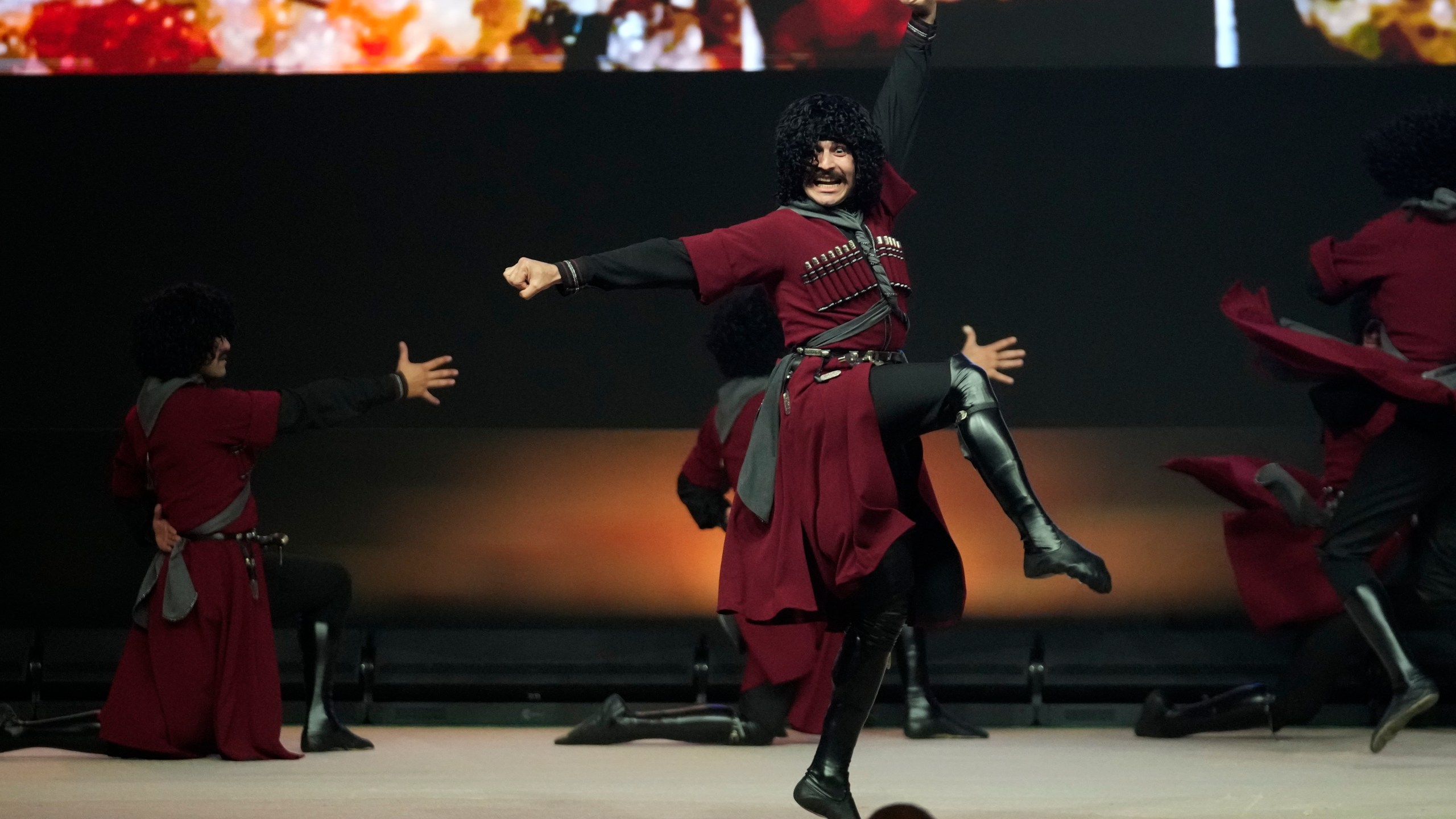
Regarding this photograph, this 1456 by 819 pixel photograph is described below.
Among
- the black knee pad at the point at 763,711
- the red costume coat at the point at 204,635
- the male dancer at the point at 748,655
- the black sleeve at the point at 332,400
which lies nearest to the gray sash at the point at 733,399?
the male dancer at the point at 748,655

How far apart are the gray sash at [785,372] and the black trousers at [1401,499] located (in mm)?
1595

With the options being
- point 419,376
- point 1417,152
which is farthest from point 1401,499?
point 419,376

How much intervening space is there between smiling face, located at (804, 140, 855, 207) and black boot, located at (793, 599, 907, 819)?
770mm

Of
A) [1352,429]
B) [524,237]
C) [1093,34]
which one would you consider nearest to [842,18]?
[1093,34]

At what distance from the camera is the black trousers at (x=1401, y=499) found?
3.68 meters

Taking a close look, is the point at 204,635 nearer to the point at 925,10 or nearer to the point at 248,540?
the point at 248,540

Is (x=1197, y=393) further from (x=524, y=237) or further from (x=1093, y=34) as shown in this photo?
(x=524, y=237)

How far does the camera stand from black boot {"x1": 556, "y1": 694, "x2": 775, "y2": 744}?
4.35 m

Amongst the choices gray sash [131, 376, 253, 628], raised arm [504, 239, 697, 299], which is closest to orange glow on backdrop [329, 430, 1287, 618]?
gray sash [131, 376, 253, 628]

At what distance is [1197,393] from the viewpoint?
524cm

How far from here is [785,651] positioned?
432 cm

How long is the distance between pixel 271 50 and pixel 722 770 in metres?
3.18

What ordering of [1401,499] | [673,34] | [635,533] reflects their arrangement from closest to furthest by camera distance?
1. [1401,499]
2. [673,34]
3. [635,533]

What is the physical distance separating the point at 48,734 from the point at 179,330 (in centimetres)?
117
